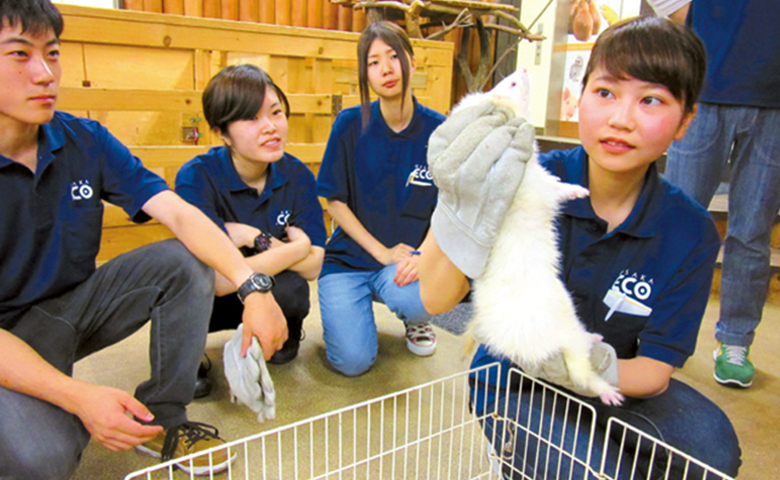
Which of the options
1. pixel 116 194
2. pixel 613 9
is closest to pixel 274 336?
pixel 116 194

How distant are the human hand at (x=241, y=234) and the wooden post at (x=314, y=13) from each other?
3214mm

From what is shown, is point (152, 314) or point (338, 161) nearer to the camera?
point (152, 314)

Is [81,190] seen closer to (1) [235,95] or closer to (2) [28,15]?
(2) [28,15]

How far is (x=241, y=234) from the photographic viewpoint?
148 cm

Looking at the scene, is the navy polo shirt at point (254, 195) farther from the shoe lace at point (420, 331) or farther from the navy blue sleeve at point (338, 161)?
the shoe lace at point (420, 331)

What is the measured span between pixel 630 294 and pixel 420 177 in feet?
3.07

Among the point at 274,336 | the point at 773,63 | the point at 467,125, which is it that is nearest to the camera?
the point at 467,125

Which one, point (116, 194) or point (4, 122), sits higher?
point (4, 122)

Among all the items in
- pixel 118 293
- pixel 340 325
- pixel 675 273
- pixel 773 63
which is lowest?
Answer: pixel 340 325

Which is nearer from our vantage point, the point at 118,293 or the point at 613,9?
the point at 118,293

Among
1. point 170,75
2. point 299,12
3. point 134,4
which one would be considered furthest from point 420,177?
point 299,12

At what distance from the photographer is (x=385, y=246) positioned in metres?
1.80

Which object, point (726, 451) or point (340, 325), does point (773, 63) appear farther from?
point (340, 325)

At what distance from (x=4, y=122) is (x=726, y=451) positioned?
4.62 feet
